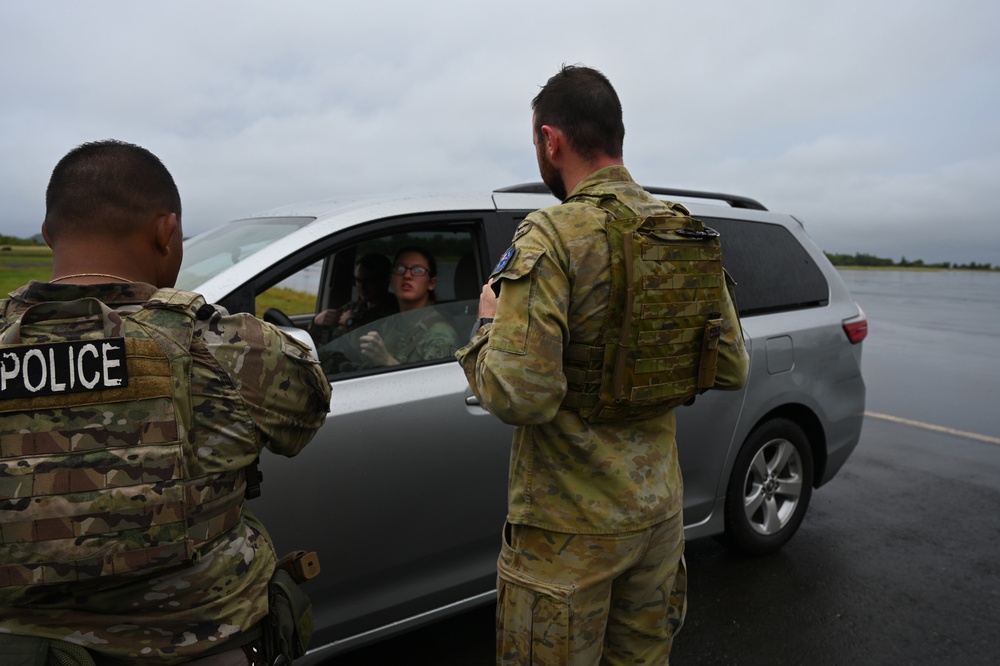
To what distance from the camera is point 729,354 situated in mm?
2102

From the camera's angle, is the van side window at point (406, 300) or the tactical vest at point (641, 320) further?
the van side window at point (406, 300)

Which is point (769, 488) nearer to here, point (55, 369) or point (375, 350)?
point (375, 350)

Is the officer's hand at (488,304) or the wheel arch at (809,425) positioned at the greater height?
the officer's hand at (488,304)

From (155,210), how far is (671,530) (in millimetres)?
1474

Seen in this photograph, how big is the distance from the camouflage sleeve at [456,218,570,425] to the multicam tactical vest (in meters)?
0.69

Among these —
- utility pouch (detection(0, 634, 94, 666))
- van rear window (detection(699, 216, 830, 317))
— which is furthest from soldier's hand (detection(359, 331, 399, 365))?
van rear window (detection(699, 216, 830, 317))

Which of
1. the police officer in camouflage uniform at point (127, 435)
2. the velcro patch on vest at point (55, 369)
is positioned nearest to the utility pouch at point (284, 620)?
the police officer in camouflage uniform at point (127, 435)

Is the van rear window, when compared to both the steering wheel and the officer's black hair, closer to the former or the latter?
the officer's black hair

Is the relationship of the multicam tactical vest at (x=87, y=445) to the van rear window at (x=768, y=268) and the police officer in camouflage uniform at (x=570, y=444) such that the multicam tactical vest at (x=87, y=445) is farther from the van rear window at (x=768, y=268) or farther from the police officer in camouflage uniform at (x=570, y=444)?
the van rear window at (x=768, y=268)

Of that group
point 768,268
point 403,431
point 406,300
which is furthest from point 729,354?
point 768,268

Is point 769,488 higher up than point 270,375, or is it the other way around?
point 270,375

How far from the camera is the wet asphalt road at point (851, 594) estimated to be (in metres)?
3.03

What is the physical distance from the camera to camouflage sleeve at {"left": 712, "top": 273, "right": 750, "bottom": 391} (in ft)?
6.89

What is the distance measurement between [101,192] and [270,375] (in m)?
0.45
